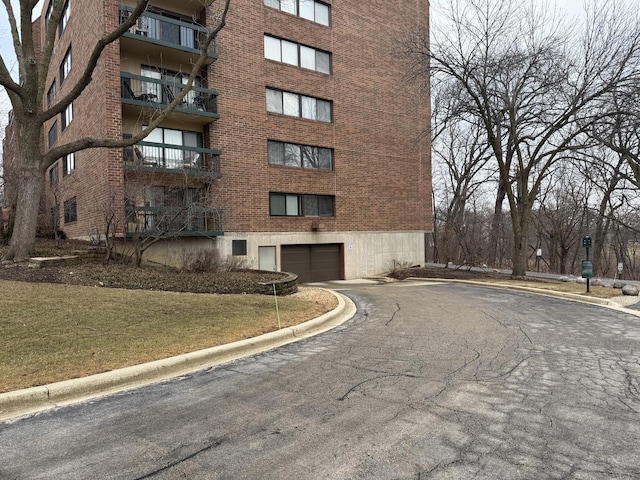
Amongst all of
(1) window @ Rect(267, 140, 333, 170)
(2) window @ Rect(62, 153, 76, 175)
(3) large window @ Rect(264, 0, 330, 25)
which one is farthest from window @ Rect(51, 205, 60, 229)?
(3) large window @ Rect(264, 0, 330, 25)

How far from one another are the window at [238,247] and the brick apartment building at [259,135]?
5 cm

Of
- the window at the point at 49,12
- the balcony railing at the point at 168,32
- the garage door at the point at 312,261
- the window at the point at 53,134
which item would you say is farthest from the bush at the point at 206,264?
the window at the point at 49,12

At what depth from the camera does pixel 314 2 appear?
22.1 meters

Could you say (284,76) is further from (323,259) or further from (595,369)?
(595,369)

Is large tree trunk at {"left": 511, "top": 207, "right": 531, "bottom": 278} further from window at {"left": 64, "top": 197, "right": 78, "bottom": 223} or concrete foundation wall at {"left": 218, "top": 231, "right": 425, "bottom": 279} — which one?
window at {"left": 64, "top": 197, "right": 78, "bottom": 223}

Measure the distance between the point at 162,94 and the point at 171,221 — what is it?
6714 mm

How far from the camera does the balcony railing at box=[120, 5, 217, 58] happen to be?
16619 mm

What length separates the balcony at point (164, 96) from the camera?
1622 cm

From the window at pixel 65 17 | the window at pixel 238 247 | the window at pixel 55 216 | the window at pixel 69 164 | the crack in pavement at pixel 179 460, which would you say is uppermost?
the window at pixel 65 17

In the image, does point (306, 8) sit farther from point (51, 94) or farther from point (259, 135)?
point (51, 94)

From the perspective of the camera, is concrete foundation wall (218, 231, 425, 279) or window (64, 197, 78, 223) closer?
concrete foundation wall (218, 231, 425, 279)

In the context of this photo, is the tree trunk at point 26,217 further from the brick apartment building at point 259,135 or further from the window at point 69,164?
the window at point 69,164

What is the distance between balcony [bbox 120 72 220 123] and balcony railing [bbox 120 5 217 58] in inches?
59.1

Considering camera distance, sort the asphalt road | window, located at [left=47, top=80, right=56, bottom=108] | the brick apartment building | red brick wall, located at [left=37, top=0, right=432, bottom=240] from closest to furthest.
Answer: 1. the asphalt road
2. the brick apartment building
3. red brick wall, located at [left=37, top=0, right=432, bottom=240]
4. window, located at [left=47, top=80, right=56, bottom=108]
